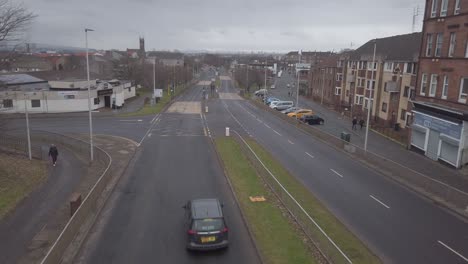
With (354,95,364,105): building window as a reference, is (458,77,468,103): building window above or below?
above

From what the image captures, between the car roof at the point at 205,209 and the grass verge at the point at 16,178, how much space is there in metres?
9.71

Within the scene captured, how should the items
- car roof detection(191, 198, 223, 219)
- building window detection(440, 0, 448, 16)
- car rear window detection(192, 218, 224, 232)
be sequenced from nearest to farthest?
car rear window detection(192, 218, 224, 232) → car roof detection(191, 198, 223, 219) → building window detection(440, 0, 448, 16)

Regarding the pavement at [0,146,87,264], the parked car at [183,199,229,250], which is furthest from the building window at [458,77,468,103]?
the pavement at [0,146,87,264]

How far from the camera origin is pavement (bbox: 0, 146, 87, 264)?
15383 mm

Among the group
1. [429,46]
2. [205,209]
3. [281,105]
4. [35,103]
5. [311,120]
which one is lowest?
[281,105]

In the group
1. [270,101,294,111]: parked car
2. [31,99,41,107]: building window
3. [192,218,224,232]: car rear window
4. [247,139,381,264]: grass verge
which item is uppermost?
[192,218,224,232]: car rear window

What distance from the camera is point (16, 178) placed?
2486 centimetres

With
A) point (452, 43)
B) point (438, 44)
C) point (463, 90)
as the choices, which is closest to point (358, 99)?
point (438, 44)

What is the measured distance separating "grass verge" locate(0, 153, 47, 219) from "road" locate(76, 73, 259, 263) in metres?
5.01

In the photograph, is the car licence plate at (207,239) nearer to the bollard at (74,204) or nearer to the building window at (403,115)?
the bollard at (74,204)

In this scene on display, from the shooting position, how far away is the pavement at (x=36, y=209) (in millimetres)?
15383

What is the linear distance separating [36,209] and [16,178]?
6.34 metres

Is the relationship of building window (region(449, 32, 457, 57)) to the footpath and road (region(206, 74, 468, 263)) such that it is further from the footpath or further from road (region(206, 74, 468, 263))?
road (region(206, 74, 468, 263))

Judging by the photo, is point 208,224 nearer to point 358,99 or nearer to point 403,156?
point 403,156
